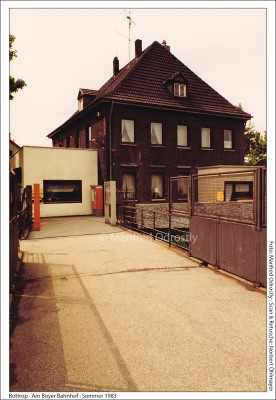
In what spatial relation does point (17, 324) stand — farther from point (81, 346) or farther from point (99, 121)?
point (99, 121)

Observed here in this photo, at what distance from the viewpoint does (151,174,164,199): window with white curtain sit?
68.9ft

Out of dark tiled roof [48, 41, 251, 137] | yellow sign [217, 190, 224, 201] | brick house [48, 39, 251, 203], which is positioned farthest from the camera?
dark tiled roof [48, 41, 251, 137]

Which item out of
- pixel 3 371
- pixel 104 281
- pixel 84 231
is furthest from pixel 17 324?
pixel 84 231

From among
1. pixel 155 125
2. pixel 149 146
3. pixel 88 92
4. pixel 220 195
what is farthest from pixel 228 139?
pixel 220 195

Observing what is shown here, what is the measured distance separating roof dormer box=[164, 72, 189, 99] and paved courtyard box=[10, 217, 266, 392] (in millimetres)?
16654

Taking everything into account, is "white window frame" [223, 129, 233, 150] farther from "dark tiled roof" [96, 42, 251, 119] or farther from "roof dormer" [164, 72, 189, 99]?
"roof dormer" [164, 72, 189, 99]

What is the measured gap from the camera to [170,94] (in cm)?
2220

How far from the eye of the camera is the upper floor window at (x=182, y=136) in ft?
73.1

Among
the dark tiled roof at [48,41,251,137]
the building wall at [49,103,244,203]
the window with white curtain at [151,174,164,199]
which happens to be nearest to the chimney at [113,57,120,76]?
the dark tiled roof at [48,41,251,137]

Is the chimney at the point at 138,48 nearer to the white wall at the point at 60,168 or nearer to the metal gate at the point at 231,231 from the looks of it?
the white wall at the point at 60,168

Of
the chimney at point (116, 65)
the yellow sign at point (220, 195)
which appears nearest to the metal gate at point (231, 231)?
the yellow sign at point (220, 195)

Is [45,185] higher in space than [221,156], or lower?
lower

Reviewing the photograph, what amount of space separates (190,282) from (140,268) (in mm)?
1508

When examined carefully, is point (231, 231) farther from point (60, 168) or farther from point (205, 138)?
point (205, 138)
